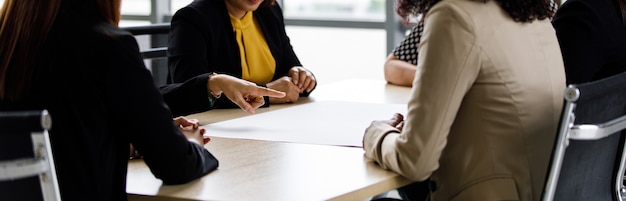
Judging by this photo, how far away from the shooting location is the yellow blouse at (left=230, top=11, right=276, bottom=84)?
2.88m

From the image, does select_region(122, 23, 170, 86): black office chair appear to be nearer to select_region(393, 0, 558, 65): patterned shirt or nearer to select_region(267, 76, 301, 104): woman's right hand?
select_region(267, 76, 301, 104): woman's right hand

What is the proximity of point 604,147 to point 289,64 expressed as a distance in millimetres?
1438

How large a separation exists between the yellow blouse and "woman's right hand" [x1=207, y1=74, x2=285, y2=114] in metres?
0.45

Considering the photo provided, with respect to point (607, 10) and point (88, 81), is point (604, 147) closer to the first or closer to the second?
point (607, 10)

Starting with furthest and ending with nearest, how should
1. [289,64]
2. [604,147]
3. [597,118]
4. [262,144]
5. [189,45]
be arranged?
[289,64] < [189,45] < [262,144] < [604,147] < [597,118]

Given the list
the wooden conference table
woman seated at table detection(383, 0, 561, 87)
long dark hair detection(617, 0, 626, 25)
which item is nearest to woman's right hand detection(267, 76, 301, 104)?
woman seated at table detection(383, 0, 561, 87)

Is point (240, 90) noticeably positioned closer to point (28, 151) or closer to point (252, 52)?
point (252, 52)

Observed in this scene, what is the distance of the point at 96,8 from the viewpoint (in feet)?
5.32

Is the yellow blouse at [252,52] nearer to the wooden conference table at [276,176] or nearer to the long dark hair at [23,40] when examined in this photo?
the wooden conference table at [276,176]

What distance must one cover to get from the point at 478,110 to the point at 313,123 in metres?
0.66

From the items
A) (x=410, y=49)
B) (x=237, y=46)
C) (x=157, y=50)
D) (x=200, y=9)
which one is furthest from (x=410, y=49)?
(x=157, y=50)

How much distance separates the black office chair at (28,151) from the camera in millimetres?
1305

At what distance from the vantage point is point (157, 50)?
9.89 ft

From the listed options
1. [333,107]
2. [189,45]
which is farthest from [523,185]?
[189,45]
